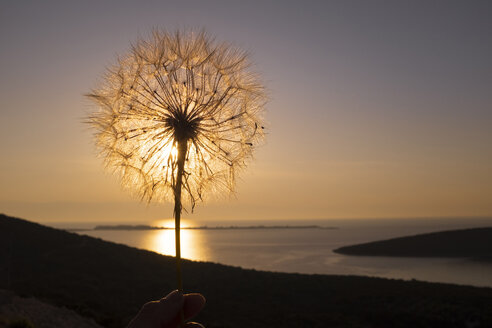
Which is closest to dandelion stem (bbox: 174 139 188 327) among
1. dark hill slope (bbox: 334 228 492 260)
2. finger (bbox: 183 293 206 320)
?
Result: finger (bbox: 183 293 206 320)

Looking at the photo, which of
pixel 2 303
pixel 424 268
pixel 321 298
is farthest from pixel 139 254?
pixel 424 268

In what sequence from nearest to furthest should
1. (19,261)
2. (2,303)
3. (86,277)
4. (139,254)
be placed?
(2,303) → (86,277) → (19,261) → (139,254)

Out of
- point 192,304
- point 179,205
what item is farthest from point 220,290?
point 179,205

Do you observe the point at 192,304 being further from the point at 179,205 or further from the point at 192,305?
the point at 179,205

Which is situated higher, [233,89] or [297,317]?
[233,89]

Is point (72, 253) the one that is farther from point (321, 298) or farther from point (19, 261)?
point (321, 298)

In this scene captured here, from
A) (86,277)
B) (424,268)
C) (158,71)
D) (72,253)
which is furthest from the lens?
(424,268)
